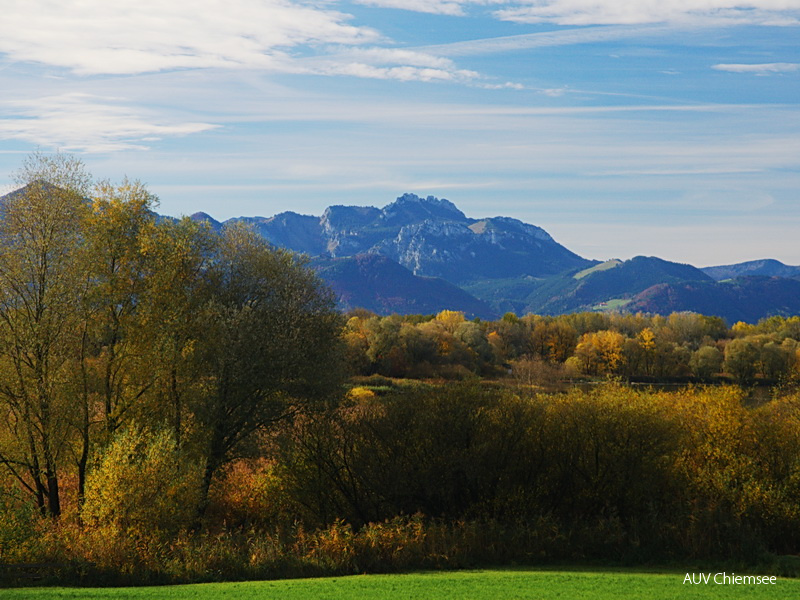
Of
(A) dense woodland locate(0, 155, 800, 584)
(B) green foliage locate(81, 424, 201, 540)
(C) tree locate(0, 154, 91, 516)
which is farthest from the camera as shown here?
(C) tree locate(0, 154, 91, 516)

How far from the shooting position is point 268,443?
42.6 m

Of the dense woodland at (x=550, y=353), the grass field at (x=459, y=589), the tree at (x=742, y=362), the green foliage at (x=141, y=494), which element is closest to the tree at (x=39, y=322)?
the green foliage at (x=141, y=494)

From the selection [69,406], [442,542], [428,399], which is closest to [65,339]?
[69,406]

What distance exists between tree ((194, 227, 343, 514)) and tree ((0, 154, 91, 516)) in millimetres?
6841

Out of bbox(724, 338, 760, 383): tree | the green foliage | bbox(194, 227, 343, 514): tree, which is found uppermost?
bbox(194, 227, 343, 514): tree

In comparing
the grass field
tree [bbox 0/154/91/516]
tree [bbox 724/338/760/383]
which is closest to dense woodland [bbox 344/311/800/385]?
tree [bbox 724/338/760/383]

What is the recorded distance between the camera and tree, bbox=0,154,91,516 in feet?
123

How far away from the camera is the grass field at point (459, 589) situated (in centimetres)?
2400

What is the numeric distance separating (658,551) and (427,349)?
93898mm

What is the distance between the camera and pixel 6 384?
123ft

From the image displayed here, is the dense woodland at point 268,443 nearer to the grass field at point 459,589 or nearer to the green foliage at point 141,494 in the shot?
the green foliage at point 141,494

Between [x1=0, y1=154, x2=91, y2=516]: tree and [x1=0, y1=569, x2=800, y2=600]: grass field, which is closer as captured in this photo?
[x1=0, y1=569, x2=800, y2=600]: grass field

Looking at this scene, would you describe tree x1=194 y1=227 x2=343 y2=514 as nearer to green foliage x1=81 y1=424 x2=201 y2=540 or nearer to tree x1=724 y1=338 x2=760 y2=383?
green foliage x1=81 y1=424 x2=201 y2=540

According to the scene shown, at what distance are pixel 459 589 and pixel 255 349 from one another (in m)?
21.1
